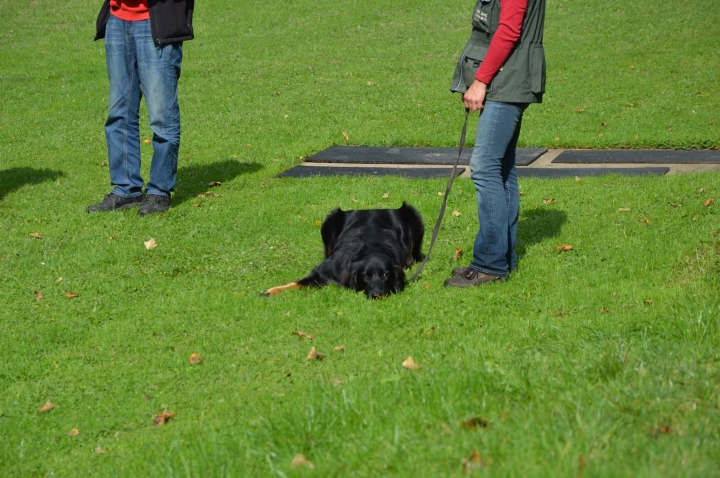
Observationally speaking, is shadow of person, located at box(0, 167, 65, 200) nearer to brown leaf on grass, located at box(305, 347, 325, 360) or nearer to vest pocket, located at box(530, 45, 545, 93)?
brown leaf on grass, located at box(305, 347, 325, 360)

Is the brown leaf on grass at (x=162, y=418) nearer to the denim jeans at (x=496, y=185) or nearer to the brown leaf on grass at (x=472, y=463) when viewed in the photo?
the brown leaf on grass at (x=472, y=463)

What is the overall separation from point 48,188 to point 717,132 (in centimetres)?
784

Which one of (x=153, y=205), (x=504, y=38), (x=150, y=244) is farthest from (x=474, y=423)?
(x=153, y=205)

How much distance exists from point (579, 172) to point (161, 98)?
442 cm

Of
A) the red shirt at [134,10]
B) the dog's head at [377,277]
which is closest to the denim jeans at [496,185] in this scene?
the dog's head at [377,277]

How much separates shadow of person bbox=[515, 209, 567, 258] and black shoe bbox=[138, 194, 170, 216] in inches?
135

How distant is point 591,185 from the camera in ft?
27.9

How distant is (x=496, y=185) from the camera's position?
5.71 meters

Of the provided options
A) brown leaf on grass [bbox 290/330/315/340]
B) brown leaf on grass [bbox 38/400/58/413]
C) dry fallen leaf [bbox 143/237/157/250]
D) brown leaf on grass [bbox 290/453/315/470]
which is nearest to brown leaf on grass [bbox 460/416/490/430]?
brown leaf on grass [bbox 290/453/315/470]

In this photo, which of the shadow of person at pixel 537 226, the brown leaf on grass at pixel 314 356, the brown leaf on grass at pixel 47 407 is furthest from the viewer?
the shadow of person at pixel 537 226

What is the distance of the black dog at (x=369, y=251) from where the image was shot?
5.95 metres

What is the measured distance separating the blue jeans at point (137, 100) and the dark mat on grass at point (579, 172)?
3.70m

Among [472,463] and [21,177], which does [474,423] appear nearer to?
[472,463]

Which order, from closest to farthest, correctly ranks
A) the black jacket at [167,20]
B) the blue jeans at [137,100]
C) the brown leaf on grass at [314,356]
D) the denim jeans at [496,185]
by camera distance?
the brown leaf on grass at [314,356], the denim jeans at [496,185], the black jacket at [167,20], the blue jeans at [137,100]
